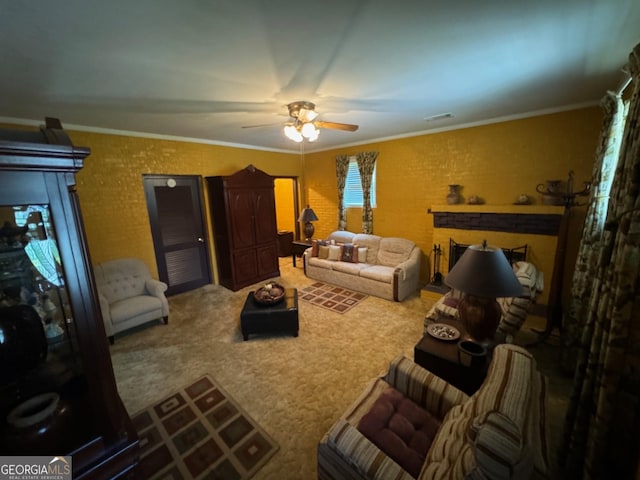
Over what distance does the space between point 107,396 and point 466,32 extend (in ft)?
8.96

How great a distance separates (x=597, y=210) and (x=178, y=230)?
571cm

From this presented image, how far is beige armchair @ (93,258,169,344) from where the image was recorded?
3305mm

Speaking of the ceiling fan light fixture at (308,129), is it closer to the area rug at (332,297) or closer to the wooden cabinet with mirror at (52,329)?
the wooden cabinet with mirror at (52,329)

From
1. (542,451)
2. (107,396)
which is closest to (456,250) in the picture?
(542,451)

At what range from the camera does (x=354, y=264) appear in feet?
16.3

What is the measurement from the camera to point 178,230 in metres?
4.70

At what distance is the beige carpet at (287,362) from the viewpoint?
2.11m

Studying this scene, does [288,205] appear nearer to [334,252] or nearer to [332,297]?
[334,252]

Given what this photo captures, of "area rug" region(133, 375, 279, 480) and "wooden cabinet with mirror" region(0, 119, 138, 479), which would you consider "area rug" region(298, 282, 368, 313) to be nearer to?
"area rug" region(133, 375, 279, 480)

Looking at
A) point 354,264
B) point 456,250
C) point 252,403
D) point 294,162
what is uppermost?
point 294,162

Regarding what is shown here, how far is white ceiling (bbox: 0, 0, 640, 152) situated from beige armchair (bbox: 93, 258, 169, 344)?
2.04 metres

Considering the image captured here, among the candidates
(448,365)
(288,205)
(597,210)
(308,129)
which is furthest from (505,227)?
(288,205)

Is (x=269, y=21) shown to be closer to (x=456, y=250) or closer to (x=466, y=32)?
(x=466, y=32)

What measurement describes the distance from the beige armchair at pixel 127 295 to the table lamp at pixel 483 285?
3.80m
